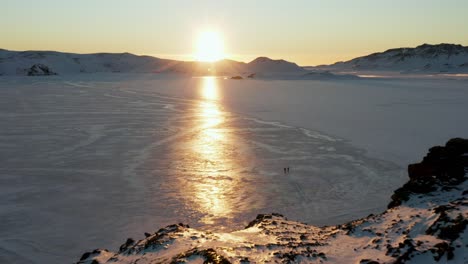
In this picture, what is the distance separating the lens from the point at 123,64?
170 metres

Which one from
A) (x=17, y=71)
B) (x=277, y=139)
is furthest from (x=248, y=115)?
(x=17, y=71)

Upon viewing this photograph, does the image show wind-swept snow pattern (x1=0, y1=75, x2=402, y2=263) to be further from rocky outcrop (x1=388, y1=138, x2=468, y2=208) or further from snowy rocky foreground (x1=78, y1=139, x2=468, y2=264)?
snowy rocky foreground (x1=78, y1=139, x2=468, y2=264)

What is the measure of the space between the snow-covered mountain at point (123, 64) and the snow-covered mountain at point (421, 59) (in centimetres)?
3594

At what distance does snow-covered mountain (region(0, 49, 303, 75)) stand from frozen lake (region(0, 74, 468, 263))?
118286 mm

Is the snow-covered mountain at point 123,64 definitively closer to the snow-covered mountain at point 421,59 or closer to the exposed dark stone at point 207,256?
the snow-covered mountain at point 421,59

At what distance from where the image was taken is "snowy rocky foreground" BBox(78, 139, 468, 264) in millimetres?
5195

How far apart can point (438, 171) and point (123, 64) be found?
6712 inches

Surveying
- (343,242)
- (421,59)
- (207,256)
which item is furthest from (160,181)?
(421,59)

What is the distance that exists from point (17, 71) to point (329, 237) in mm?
132586

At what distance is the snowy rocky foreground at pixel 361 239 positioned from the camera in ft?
17.0

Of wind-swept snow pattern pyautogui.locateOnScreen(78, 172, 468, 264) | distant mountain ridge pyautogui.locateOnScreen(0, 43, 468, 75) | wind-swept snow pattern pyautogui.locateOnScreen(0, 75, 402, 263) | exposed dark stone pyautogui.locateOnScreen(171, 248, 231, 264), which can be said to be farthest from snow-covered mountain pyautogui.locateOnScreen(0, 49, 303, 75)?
exposed dark stone pyautogui.locateOnScreen(171, 248, 231, 264)

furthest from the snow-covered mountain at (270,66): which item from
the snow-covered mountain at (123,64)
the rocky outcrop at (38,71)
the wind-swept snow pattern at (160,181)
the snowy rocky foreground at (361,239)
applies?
the snowy rocky foreground at (361,239)

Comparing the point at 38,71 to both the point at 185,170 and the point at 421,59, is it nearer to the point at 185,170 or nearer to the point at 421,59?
the point at 185,170

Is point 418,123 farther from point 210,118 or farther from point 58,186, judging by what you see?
point 58,186
